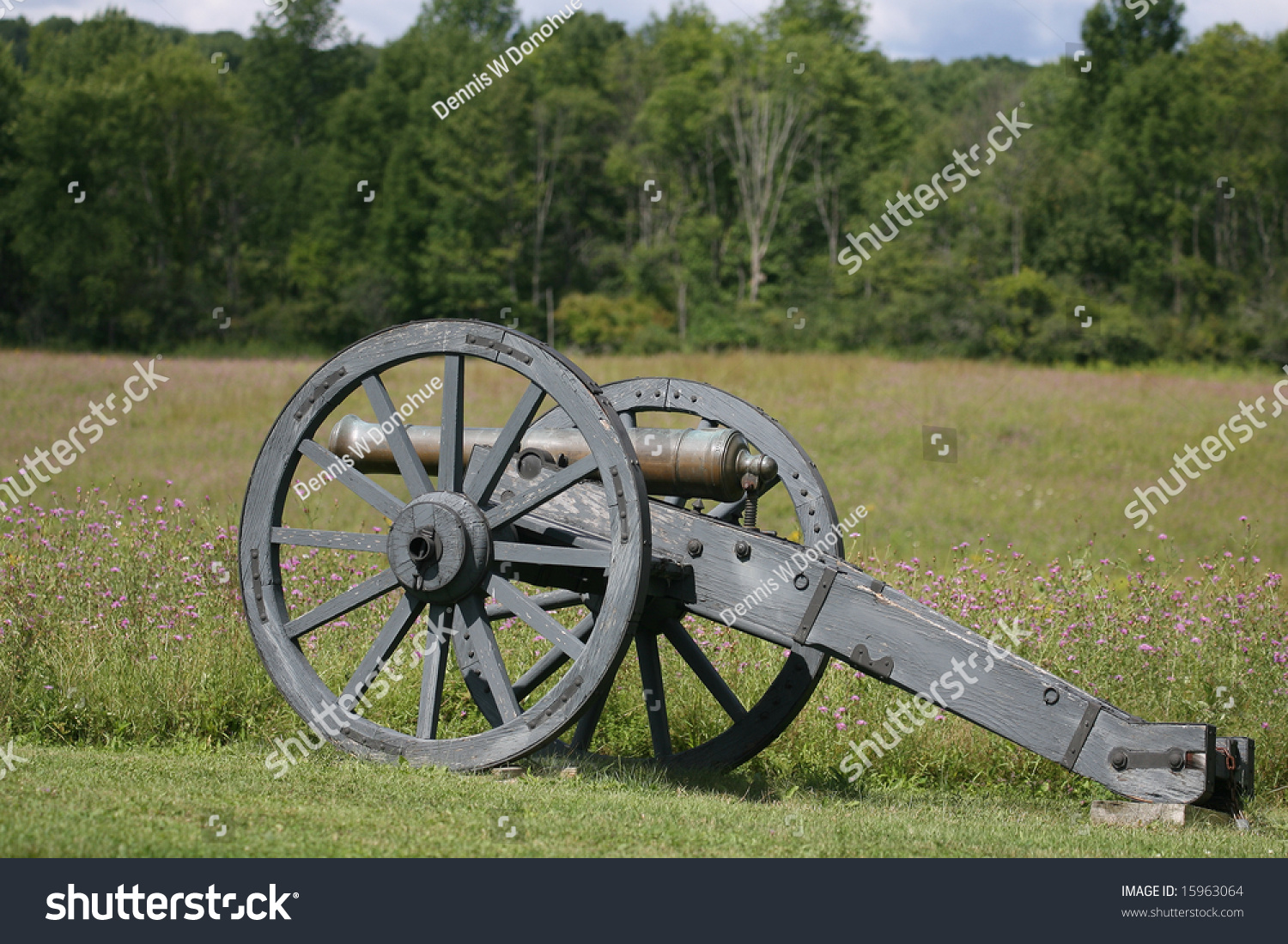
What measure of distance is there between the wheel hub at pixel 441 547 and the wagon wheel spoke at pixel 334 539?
102 millimetres

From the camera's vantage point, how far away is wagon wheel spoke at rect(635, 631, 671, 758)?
6.00 metres

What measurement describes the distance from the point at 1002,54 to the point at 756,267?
1654 inches

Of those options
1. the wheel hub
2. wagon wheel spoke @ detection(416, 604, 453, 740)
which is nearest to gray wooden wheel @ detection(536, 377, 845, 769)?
wagon wheel spoke @ detection(416, 604, 453, 740)

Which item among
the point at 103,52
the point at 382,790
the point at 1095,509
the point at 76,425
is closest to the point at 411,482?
the point at 382,790

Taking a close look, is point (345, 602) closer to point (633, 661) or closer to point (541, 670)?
point (541, 670)

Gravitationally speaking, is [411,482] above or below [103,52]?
below

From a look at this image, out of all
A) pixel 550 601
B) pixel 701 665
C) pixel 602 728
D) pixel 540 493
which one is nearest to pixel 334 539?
pixel 540 493

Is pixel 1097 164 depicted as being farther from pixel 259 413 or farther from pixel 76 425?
pixel 76 425

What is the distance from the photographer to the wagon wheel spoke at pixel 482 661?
16.6ft

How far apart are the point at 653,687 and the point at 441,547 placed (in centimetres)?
136

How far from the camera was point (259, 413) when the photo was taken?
78.9 feet

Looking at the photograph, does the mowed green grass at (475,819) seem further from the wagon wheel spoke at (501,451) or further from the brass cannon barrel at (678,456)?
the brass cannon barrel at (678,456)

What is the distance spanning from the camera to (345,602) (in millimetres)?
5457
